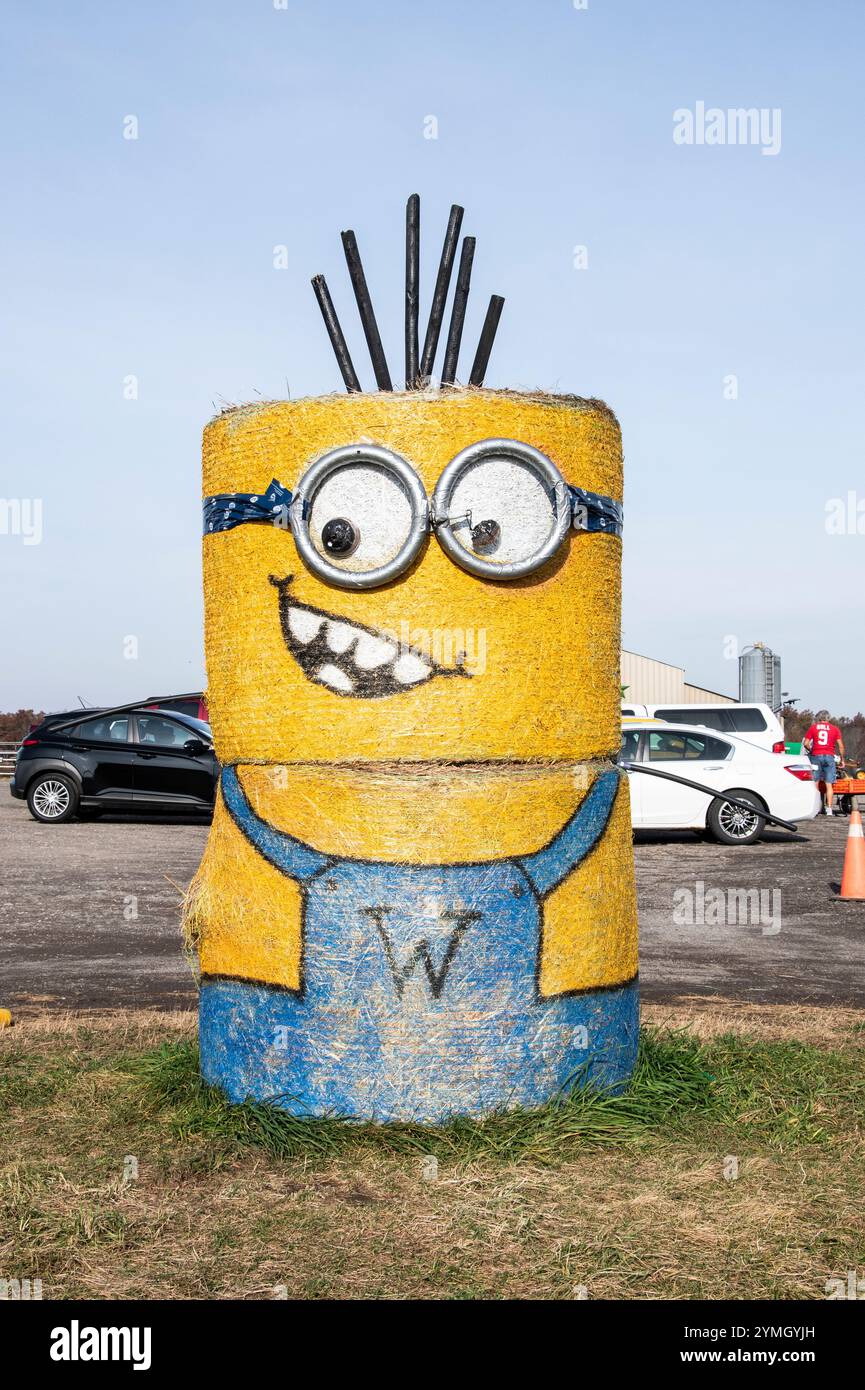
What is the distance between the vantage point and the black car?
15.7 meters

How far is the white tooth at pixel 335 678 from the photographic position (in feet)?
13.5

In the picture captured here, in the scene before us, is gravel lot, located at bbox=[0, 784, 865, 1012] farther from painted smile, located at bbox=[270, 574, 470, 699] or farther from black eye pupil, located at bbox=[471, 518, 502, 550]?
black eye pupil, located at bbox=[471, 518, 502, 550]

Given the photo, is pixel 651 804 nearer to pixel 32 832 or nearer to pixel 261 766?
pixel 32 832

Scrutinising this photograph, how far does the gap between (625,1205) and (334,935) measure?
1139mm

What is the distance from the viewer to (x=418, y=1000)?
3.97 metres

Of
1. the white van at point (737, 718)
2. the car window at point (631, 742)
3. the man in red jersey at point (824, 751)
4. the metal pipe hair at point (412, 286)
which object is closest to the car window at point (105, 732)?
the car window at point (631, 742)

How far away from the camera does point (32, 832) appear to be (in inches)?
586

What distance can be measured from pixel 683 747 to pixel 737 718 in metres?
5.91

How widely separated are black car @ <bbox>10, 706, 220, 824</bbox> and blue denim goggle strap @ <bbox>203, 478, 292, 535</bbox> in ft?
37.7

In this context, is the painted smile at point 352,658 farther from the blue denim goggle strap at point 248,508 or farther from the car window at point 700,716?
the car window at point 700,716

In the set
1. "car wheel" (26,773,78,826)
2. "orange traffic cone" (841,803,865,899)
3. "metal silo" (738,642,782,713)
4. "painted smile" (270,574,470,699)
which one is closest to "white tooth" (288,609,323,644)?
"painted smile" (270,574,470,699)

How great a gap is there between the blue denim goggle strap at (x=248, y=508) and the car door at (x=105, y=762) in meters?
11.8
